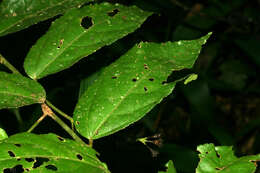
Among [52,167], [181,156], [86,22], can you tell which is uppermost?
[86,22]

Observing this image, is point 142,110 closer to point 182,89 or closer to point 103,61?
point 103,61

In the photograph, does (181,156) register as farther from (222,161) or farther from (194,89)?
(222,161)

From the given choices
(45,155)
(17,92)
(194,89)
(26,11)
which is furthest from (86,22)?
(194,89)

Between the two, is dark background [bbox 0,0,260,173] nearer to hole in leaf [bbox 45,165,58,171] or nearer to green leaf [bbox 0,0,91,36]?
green leaf [bbox 0,0,91,36]

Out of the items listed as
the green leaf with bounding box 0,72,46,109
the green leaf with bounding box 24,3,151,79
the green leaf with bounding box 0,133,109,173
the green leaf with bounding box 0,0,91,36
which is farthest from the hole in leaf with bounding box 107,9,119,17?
the green leaf with bounding box 0,133,109,173

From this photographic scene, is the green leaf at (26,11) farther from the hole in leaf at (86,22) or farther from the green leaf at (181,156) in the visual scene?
the green leaf at (181,156)

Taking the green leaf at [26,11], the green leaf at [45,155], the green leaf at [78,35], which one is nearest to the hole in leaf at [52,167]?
the green leaf at [45,155]
